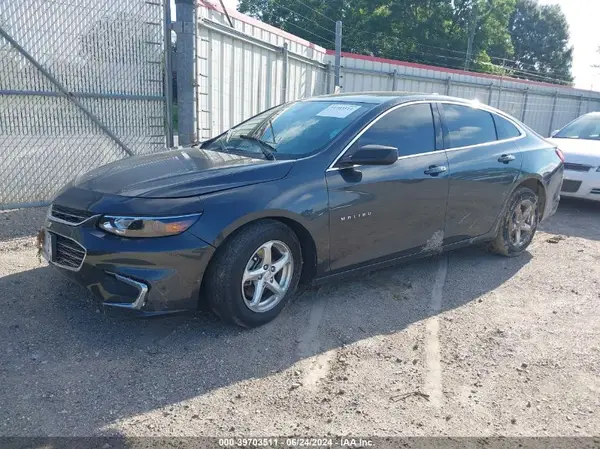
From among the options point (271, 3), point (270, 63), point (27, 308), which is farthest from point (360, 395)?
point (271, 3)

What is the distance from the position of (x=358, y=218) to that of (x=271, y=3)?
42538mm

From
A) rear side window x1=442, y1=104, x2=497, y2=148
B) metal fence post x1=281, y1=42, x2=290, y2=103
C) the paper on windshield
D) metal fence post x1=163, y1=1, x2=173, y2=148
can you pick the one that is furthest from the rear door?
metal fence post x1=281, y1=42, x2=290, y2=103

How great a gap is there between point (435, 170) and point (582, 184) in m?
4.58

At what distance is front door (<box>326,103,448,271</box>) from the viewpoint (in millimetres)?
3949

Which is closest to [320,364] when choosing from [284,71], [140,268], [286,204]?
[286,204]

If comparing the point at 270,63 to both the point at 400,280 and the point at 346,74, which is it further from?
the point at 400,280

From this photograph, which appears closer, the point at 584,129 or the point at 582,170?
the point at 582,170

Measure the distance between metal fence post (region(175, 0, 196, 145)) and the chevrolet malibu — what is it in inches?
71.6

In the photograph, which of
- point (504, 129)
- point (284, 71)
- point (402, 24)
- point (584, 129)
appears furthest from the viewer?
point (402, 24)

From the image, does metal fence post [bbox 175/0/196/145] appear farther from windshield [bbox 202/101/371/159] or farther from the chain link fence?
windshield [bbox 202/101/371/159]

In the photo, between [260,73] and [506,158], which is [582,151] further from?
[260,73]

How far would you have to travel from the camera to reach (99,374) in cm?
306

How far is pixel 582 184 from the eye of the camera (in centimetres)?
791

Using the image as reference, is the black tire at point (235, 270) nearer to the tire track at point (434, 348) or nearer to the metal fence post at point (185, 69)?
the tire track at point (434, 348)
